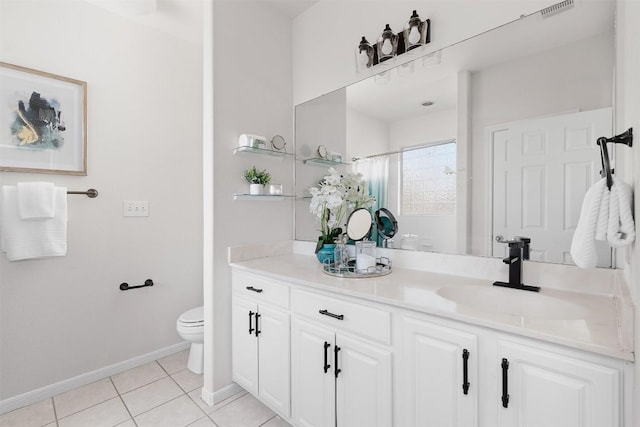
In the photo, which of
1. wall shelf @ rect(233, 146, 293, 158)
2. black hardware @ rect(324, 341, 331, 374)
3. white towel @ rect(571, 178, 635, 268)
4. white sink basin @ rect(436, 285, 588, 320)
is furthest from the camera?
wall shelf @ rect(233, 146, 293, 158)

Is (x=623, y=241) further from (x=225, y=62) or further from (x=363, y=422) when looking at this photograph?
(x=225, y=62)

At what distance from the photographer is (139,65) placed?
92.2 inches

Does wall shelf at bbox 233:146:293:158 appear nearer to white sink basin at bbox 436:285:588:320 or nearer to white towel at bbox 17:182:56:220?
white towel at bbox 17:182:56:220

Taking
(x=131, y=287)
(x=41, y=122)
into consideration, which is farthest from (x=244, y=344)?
(x=41, y=122)

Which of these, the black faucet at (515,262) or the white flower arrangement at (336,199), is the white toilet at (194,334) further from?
the black faucet at (515,262)

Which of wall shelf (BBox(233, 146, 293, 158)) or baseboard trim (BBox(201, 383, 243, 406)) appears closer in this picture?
baseboard trim (BBox(201, 383, 243, 406))

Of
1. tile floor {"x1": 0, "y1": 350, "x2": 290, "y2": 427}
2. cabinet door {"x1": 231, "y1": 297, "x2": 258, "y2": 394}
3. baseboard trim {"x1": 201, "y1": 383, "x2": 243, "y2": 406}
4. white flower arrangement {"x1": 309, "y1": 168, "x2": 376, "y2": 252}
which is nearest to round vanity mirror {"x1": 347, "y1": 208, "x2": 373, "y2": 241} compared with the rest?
white flower arrangement {"x1": 309, "y1": 168, "x2": 376, "y2": 252}

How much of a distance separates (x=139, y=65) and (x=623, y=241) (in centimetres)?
293

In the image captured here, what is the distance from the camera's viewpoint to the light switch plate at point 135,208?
2275mm

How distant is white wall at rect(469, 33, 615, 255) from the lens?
118 cm

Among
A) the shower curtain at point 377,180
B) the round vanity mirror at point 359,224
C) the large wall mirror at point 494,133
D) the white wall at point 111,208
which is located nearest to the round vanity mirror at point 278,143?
the large wall mirror at point 494,133

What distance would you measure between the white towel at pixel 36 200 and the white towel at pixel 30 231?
0.03 m

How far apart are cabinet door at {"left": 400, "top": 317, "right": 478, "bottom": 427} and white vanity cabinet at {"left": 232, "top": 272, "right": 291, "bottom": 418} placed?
0.65 meters

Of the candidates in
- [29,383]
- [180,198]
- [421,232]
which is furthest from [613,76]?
[29,383]
